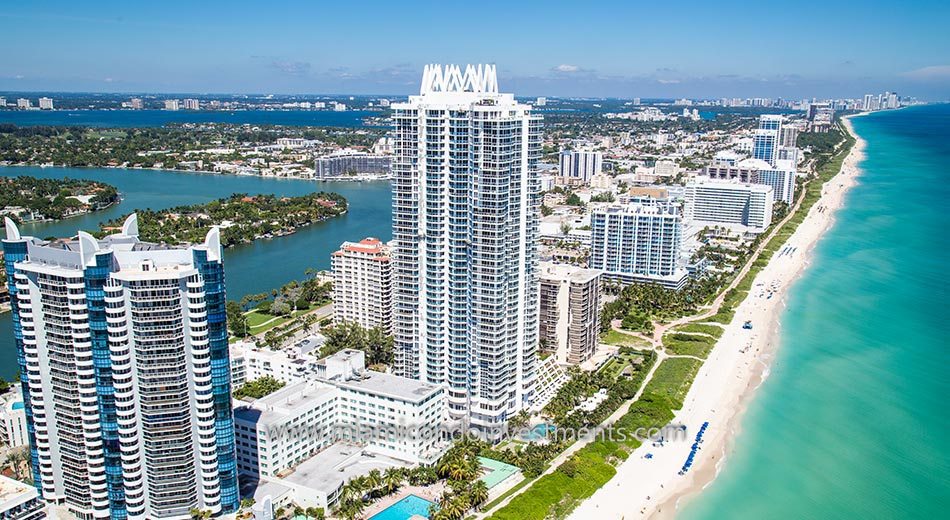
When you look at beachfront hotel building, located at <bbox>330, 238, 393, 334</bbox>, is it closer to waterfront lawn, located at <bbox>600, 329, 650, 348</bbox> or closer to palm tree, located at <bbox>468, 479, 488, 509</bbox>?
waterfront lawn, located at <bbox>600, 329, 650, 348</bbox>

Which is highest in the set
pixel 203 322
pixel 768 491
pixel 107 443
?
pixel 203 322

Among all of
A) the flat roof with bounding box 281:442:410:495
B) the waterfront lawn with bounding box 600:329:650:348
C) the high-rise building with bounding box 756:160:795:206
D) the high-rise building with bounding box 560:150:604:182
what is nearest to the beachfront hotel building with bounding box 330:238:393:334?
the waterfront lawn with bounding box 600:329:650:348

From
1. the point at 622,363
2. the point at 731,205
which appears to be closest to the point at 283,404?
the point at 622,363

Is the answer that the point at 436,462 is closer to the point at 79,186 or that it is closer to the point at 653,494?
the point at 653,494

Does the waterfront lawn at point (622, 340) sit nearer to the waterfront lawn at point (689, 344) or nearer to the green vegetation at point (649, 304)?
the green vegetation at point (649, 304)

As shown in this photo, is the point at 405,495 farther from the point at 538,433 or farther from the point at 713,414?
the point at 713,414

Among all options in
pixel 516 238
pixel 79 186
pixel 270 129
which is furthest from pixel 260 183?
pixel 516 238
